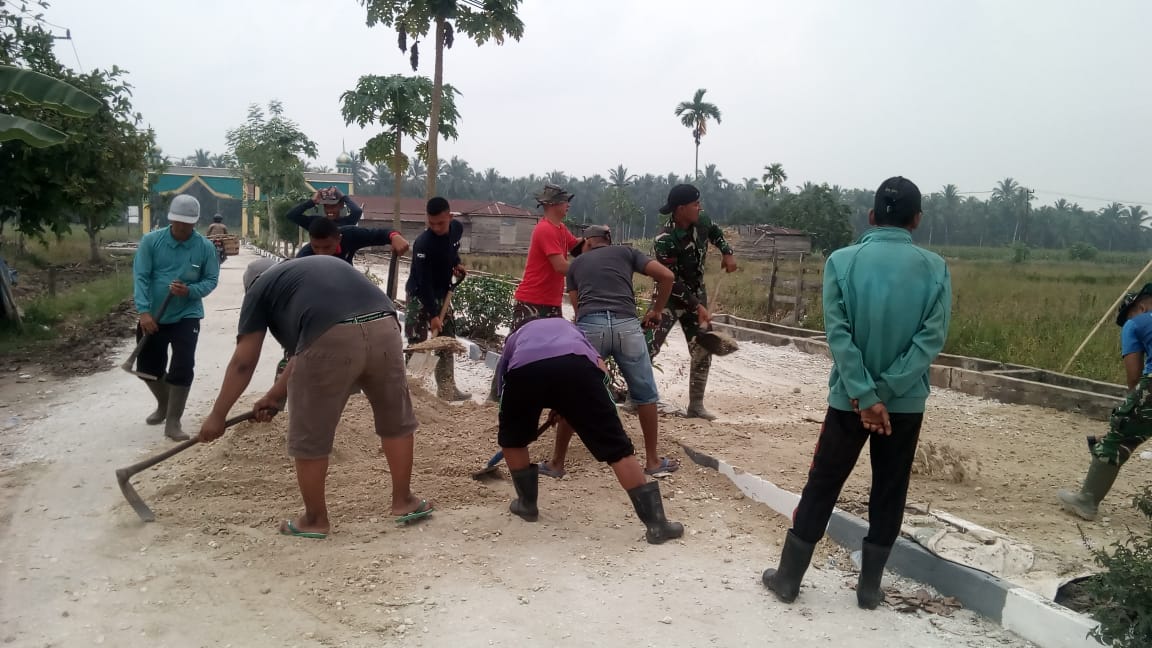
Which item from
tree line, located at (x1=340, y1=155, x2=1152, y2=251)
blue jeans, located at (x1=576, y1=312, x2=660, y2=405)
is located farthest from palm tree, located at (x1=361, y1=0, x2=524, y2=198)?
tree line, located at (x1=340, y1=155, x2=1152, y2=251)

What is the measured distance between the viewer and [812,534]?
3.30m

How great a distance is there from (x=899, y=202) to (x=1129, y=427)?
2369mm

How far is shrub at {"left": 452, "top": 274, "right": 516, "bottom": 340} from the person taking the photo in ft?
31.3

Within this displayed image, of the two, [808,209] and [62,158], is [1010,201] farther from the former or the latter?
[62,158]

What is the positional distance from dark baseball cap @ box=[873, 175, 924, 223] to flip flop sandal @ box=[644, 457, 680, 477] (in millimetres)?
2223

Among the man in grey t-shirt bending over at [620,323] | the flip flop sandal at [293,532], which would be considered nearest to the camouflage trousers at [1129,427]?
the man in grey t-shirt bending over at [620,323]

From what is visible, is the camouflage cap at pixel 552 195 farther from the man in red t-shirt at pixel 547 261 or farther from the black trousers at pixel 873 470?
the black trousers at pixel 873 470

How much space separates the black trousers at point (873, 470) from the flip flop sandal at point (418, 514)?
1.91m

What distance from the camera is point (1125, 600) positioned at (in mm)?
2752

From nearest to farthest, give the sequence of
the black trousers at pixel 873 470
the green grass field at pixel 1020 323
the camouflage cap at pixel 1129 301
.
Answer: the black trousers at pixel 873 470
the camouflage cap at pixel 1129 301
the green grass field at pixel 1020 323

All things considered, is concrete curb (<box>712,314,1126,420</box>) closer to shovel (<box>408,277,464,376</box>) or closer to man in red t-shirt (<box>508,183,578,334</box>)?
man in red t-shirt (<box>508,183,578,334</box>)

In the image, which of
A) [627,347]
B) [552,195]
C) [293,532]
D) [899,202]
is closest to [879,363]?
[899,202]

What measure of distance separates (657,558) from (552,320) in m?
1.28

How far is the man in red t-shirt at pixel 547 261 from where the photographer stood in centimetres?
580
